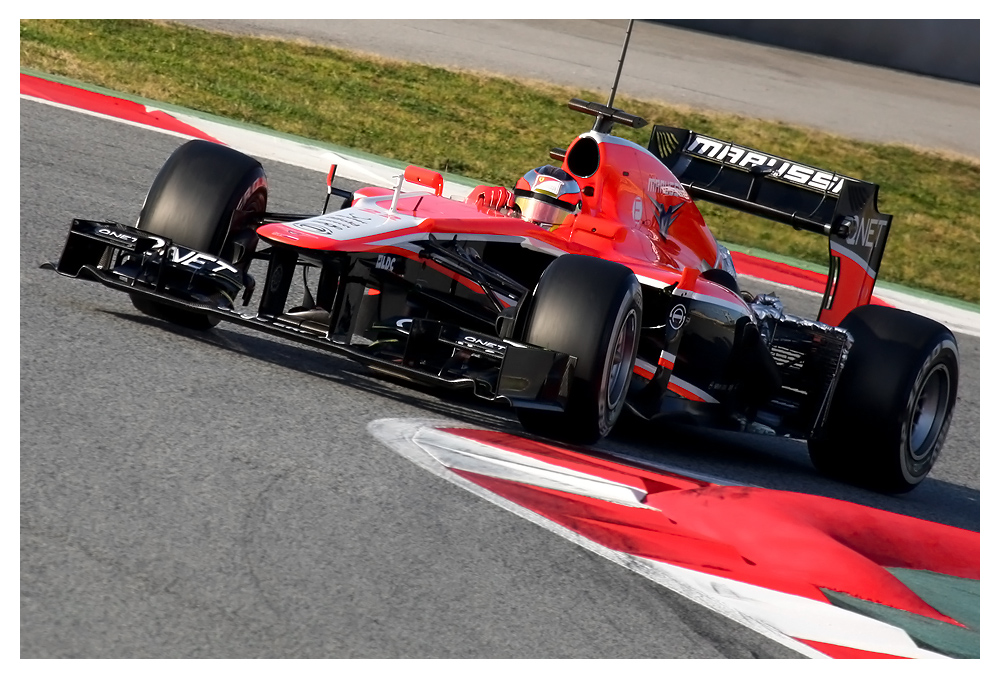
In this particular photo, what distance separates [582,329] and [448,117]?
10.8m

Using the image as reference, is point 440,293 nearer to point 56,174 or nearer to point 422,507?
point 422,507

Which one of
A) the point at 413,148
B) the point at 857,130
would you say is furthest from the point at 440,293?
the point at 857,130

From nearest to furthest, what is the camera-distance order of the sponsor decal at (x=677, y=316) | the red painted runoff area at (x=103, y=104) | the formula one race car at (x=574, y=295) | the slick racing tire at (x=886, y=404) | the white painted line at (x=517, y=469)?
the white painted line at (x=517, y=469), the formula one race car at (x=574, y=295), the sponsor decal at (x=677, y=316), the slick racing tire at (x=886, y=404), the red painted runoff area at (x=103, y=104)

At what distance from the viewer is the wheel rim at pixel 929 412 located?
271 inches

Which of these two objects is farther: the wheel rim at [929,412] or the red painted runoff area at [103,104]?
the red painted runoff area at [103,104]

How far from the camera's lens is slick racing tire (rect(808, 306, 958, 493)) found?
663cm

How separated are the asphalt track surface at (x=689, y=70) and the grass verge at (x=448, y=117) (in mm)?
790

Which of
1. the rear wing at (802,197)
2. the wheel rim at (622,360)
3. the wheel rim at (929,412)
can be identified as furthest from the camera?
the rear wing at (802,197)

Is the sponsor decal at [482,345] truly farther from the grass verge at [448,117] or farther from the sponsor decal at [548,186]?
the grass verge at [448,117]

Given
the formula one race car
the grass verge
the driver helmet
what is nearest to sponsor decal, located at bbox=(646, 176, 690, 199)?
the formula one race car

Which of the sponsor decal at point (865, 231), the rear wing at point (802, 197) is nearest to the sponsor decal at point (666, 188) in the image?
the rear wing at point (802, 197)

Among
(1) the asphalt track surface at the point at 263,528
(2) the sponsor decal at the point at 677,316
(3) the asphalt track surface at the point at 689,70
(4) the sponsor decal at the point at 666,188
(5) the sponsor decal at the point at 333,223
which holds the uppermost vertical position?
(3) the asphalt track surface at the point at 689,70

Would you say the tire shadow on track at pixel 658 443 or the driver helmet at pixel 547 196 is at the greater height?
the driver helmet at pixel 547 196

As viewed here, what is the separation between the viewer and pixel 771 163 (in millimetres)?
7773
